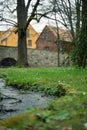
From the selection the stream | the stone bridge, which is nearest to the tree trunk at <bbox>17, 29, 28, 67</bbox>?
the stone bridge

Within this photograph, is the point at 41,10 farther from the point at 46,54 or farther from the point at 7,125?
the point at 7,125

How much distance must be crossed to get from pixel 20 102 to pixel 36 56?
47.2 meters

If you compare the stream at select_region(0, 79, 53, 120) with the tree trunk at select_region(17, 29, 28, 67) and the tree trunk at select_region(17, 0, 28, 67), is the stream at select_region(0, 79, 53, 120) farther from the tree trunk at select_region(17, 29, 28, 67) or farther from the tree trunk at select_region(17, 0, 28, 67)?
the tree trunk at select_region(17, 0, 28, 67)

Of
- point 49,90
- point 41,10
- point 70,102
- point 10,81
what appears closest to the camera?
point 70,102

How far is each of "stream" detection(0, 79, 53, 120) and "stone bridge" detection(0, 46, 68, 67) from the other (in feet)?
140

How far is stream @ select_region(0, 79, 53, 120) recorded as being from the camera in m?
7.79

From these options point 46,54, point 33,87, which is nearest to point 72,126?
point 33,87

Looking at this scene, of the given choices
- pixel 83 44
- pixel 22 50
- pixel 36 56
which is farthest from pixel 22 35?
pixel 36 56

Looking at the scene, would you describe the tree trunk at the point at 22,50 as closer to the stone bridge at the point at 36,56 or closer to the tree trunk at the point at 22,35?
the tree trunk at the point at 22,35

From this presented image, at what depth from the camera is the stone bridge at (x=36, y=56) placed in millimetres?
53500

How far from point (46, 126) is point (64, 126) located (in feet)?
0.73

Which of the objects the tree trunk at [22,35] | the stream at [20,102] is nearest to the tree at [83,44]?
the stream at [20,102]

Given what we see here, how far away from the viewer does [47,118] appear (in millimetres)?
4984

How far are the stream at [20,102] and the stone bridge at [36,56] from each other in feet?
140
